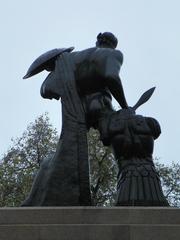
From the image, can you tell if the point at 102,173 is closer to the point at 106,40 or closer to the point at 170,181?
the point at 170,181

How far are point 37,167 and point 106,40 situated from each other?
40.6 feet

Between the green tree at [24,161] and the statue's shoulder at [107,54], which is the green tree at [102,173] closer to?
the green tree at [24,161]

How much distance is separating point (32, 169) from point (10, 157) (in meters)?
1.54

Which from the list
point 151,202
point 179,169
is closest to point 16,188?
point 179,169

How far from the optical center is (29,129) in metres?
23.5

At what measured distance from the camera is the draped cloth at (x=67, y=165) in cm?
841
